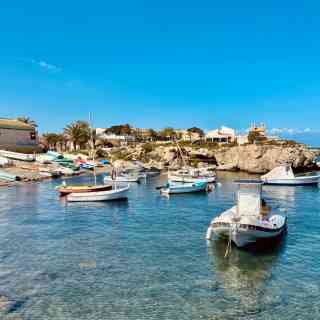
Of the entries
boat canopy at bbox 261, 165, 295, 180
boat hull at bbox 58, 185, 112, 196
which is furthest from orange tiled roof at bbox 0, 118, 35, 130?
boat canopy at bbox 261, 165, 295, 180

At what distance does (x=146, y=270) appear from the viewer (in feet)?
80.2

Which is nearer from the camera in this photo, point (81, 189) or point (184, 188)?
point (81, 189)

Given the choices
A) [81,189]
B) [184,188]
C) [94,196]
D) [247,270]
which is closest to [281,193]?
[184,188]

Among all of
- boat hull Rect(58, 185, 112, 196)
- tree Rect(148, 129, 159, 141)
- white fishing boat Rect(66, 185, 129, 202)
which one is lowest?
white fishing boat Rect(66, 185, 129, 202)

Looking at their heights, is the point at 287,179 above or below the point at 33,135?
below

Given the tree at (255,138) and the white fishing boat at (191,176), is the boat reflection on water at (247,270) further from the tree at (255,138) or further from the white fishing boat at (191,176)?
the tree at (255,138)

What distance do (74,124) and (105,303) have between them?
457ft

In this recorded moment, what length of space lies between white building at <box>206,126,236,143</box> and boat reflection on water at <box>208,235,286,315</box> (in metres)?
146

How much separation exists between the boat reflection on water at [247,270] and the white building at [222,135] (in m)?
146

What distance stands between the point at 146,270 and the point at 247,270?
289 inches

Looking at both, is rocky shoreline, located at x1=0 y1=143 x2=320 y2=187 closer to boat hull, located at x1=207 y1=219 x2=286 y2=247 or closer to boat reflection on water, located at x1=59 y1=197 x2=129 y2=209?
boat reflection on water, located at x1=59 y1=197 x2=129 y2=209

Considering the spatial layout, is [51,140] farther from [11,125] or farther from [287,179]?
[287,179]

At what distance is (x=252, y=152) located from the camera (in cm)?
11656

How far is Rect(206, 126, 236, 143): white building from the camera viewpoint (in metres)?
176
